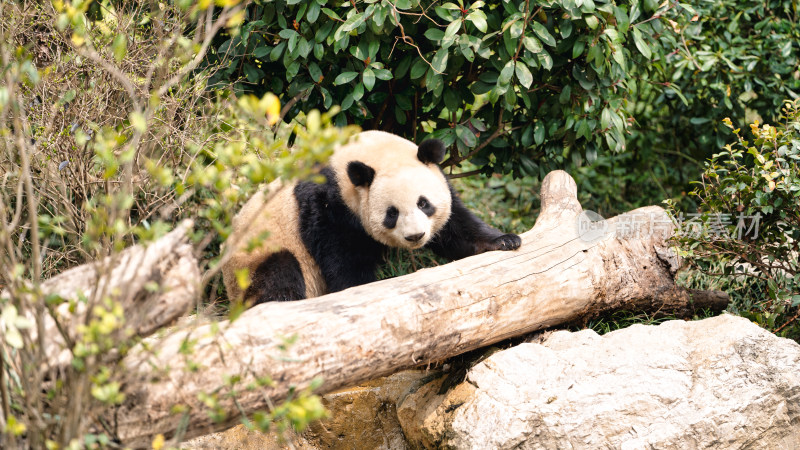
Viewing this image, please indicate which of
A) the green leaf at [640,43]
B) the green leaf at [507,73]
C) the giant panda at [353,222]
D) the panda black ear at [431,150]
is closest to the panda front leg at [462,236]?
the giant panda at [353,222]

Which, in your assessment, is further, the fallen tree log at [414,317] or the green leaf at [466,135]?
the green leaf at [466,135]

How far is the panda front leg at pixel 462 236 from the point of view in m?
4.30

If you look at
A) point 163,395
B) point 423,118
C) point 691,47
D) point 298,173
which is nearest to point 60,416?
point 163,395

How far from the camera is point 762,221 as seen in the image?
14.3 feet

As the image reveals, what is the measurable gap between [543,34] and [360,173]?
1.47m

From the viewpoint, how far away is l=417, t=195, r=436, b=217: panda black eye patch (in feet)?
13.5

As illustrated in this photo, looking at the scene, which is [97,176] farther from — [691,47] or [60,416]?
[691,47]

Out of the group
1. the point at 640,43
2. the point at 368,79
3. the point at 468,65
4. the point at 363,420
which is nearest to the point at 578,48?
the point at 640,43

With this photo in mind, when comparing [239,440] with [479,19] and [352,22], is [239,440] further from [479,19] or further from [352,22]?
[479,19]

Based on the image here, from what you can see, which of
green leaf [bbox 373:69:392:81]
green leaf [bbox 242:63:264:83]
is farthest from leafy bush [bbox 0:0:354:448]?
green leaf [bbox 373:69:392:81]

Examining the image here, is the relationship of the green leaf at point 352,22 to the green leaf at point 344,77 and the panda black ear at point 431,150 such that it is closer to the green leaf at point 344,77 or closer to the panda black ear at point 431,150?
the green leaf at point 344,77

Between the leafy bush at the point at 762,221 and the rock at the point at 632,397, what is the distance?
0.79m

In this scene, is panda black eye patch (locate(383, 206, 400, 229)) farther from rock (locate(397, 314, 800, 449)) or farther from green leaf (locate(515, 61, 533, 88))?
green leaf (locate(515, 61, 533, 88))

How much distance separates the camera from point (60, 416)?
90.4 inches
